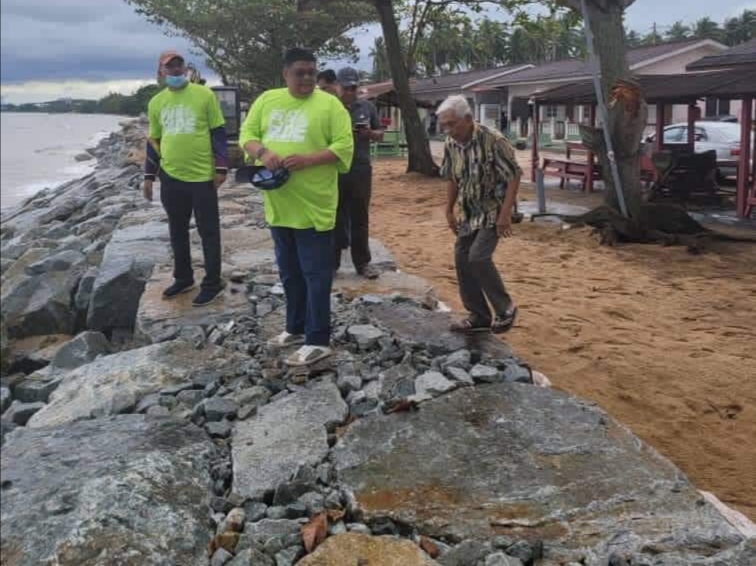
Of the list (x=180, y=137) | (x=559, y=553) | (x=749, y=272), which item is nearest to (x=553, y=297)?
(x=749, y=272)

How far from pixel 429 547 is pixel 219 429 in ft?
3.93

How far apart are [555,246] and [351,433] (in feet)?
21.9

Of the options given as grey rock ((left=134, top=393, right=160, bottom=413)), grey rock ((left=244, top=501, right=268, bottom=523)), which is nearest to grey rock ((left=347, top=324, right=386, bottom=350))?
grey rock ((left=134, top=393, right=160, bottom=413))

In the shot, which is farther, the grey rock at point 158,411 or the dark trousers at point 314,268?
the dark trousers at point 314,268

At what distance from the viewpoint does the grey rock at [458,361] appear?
3941mm

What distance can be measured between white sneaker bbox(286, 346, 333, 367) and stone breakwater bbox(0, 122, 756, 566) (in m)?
0.06

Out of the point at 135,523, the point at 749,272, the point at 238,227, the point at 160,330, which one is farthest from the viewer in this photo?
the point at 238,227

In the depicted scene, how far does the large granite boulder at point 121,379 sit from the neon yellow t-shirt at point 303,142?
852mm

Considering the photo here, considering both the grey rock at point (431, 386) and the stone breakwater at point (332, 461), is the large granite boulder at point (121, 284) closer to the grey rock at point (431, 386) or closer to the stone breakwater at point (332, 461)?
the stone breakwater at point (332, 461)

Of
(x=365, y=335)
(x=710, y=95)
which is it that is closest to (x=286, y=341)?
(x=365, y=335)

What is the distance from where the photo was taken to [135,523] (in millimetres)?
2336

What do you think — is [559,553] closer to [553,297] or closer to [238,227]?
[553,297]

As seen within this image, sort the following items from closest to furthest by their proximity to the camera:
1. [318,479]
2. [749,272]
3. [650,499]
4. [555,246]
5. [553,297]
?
[650,499] → [318,479] → [553,297] → [749,272] → [555,246]

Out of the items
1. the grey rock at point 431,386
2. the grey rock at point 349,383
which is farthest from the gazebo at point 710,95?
the grey rock at point 349,383
